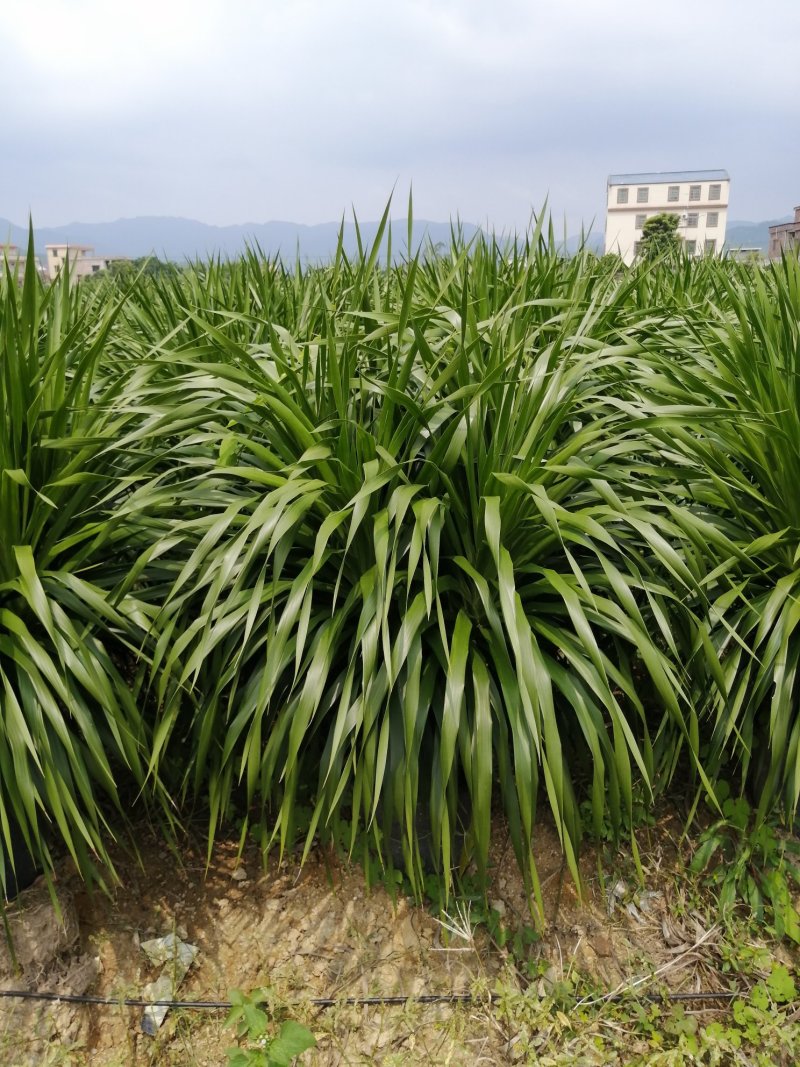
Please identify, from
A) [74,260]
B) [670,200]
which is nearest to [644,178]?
[670,200]

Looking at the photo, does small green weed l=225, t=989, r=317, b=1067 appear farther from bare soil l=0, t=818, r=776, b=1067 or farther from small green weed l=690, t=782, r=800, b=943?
small green weed l=690, t=782, r=800, b=943

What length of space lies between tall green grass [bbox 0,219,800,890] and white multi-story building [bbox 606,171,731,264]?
5124cm

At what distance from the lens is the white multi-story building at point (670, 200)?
4931 cm

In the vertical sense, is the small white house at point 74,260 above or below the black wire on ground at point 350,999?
above

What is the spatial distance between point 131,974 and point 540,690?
1.01 meters

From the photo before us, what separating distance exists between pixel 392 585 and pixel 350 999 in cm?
84

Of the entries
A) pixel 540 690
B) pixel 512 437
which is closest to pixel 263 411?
pixel 512 437

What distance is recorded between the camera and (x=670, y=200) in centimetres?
5112

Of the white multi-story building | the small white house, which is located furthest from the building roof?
the small white house

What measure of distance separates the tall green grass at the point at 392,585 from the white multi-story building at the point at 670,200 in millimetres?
51241

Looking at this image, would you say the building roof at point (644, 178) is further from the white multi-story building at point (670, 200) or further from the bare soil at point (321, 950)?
the bare soil at point (321, 950)

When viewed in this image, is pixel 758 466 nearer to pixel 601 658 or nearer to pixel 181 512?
pixel 601 658

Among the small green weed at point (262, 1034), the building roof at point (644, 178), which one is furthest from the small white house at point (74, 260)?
the building roof at point (644, 178)

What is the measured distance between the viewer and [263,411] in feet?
5.13
